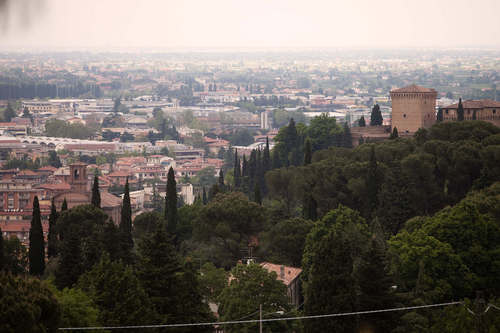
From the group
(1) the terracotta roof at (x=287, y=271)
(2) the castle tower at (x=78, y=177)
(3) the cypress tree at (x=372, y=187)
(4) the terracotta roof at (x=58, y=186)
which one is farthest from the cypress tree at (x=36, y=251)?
(4) the terracotta roof at (x=58, y=186)

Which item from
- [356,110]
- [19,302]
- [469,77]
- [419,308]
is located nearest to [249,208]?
[419,308]

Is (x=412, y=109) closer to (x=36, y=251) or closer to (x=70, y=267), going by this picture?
(x=36, y=251)

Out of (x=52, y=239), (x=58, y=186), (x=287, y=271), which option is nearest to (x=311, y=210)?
(x=287, y=271)

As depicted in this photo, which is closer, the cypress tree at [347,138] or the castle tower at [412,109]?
the cypress tree at [347,138]

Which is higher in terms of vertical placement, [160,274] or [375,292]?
[160,274]

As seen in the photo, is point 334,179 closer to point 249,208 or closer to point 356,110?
point 249,208

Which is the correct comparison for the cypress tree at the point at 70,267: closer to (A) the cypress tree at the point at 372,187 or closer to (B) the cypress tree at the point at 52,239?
(B) the cypress tree at the point at 52,239

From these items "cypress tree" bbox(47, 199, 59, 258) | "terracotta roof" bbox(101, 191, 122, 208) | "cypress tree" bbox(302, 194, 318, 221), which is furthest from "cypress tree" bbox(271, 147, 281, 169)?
"cypress tree" bbox(47, 199, 59, 258)

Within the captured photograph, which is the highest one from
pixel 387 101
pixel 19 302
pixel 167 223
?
pixel 19 302
